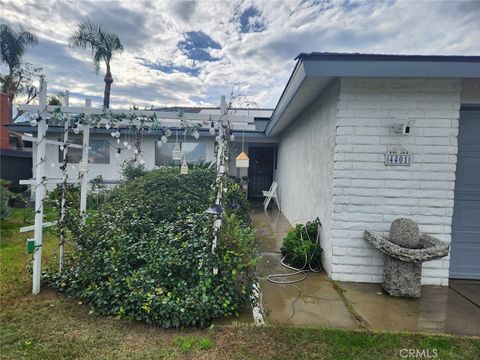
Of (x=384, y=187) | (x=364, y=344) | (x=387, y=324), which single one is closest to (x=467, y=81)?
(x=384, y=187)

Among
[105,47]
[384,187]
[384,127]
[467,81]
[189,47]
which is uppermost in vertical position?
[105,47]

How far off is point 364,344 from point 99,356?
78.1 inches

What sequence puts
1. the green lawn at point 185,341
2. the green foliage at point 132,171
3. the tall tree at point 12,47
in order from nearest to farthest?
1. the green lawn at point 185,341
2. the green foliage at point 132,171
3. the tall tree at point 12,47

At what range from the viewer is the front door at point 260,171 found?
1130cm

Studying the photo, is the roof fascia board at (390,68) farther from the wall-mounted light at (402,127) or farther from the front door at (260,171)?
the front door at (260,171)

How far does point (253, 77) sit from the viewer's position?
7.54 meters

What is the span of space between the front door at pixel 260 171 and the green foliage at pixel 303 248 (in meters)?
7.26

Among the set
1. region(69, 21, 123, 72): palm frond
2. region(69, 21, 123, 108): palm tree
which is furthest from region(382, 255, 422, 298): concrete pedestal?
region(69, 21, 123, 72): palm frond

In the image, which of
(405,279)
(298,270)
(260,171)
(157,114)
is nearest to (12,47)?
(260,171)

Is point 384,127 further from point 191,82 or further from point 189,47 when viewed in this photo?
point 191,82

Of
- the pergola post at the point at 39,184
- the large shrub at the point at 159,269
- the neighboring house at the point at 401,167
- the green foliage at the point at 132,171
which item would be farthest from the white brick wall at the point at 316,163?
the green foliage at the point at 132,171

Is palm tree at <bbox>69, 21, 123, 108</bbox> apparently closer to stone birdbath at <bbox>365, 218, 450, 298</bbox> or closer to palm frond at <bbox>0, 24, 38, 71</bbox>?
palm frond at <bbox>0, 24, 38, 71</bbox>

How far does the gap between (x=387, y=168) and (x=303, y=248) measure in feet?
4.91

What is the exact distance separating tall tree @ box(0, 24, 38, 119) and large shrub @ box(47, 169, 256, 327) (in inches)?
670
